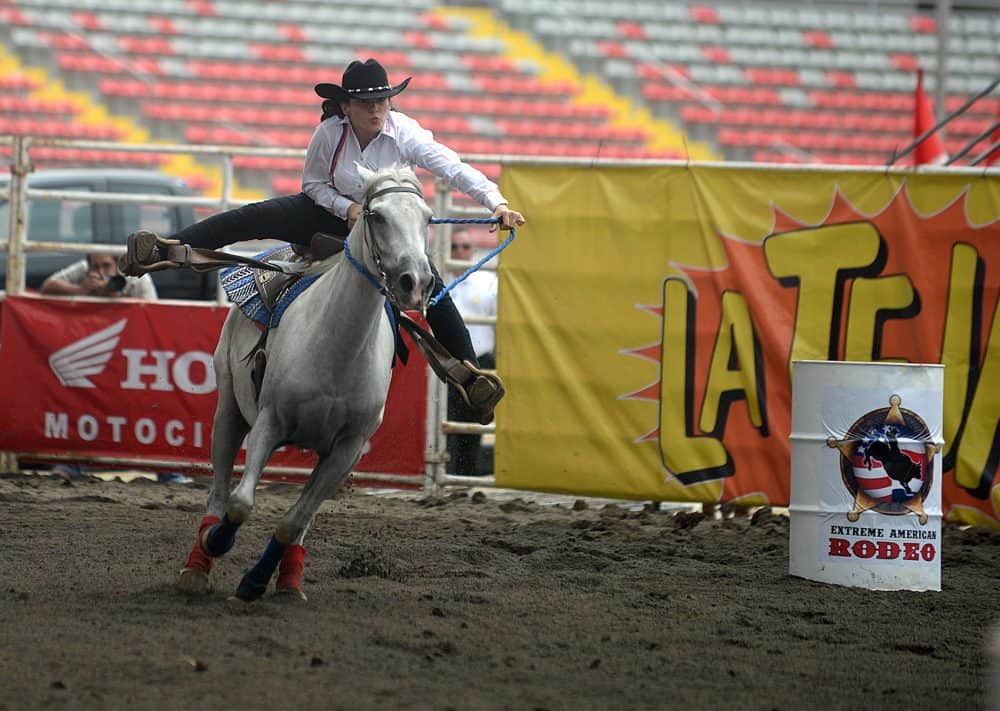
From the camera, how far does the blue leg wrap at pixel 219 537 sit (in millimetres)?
5844

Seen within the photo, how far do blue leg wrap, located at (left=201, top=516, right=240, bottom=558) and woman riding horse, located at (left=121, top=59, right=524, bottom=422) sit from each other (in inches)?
48.0

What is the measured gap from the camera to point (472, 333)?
10891 millimetres

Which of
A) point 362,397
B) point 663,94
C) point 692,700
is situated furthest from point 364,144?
point 663,94

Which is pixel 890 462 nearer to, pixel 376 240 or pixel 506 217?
pixel 506 217

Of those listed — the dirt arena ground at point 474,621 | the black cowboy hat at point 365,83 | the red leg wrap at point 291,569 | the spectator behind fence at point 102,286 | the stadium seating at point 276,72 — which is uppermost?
the stadium seating at point 276,72

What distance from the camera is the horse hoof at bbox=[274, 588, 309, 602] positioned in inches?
241

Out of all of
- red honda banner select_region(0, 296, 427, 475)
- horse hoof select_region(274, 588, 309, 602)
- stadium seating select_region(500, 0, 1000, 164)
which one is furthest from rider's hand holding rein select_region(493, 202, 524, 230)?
stadium seating select_region(500, 0, 1000, 164)

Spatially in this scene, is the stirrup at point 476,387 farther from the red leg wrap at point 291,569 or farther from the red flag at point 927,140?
the red flag at point 927,140

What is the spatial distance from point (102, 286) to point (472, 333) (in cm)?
274

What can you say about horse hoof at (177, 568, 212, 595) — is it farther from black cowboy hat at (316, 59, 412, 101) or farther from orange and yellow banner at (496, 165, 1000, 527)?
orange and yellow banner at (496, 165, 1000, 527)

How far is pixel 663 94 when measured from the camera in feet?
80.9

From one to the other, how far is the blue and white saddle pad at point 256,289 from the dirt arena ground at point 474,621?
3.90 feet

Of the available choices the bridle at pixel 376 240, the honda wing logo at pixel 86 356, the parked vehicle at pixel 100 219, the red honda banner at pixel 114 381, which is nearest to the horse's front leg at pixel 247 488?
the bridle at pixel 376 240

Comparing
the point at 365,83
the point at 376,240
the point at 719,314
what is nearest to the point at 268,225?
the point at 365,83
